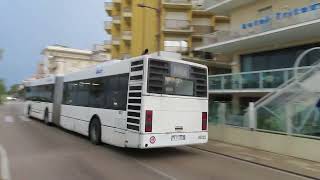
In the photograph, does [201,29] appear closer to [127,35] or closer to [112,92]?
[127,35]

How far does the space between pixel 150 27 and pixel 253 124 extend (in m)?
32.4

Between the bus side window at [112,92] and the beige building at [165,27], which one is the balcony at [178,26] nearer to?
the beige building at [165,27]

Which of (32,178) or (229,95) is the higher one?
(229,95)

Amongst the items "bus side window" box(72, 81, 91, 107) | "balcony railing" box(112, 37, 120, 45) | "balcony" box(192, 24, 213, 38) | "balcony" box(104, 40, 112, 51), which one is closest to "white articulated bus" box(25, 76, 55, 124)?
"bus side window" box(72, 81, 91, 107)

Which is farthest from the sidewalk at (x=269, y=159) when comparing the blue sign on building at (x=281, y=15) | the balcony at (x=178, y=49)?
the balcony at (x=178, y=49)

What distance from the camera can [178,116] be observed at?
40.4ft

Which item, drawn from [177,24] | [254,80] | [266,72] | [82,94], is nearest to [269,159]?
[82,94]

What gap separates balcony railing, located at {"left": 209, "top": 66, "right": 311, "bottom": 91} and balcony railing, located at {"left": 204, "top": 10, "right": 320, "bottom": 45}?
9.97 ft

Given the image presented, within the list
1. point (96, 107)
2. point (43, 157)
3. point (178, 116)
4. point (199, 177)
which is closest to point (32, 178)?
point (43, 157)

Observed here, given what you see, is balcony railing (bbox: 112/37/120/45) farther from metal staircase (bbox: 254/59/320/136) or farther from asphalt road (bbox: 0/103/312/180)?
asphalt road (bbox: 0/103/312/180)

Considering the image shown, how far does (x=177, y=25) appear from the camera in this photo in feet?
140

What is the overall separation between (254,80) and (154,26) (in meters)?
25.6

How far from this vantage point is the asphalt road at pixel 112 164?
932cm

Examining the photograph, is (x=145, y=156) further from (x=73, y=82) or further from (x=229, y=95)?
(x=229, y=95)
